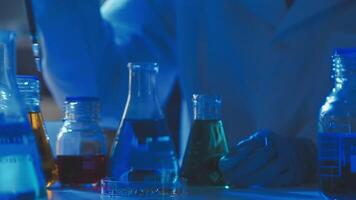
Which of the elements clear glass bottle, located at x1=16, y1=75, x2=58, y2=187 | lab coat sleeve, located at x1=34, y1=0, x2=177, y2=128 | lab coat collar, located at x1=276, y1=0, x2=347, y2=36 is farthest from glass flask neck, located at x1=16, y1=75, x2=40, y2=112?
lab coat collar, located at x1=276, y1=0, x2=347, y2=36

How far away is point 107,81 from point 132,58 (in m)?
0.09

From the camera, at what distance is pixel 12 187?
25.4 inches

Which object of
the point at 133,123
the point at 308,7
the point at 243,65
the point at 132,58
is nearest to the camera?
the point at 133,123

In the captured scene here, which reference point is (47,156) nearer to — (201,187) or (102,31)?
(201,187)

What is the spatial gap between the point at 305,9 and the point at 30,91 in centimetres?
65

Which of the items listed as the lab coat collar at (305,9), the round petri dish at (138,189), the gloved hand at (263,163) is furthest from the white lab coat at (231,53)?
the round petri dish at (138,189)

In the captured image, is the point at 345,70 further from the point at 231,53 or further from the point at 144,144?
the point at 231,53

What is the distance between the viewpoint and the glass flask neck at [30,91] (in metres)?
0.88

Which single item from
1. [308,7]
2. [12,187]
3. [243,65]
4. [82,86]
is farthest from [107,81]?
[12,187]

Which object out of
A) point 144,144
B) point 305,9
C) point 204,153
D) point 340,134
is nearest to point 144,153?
point 144,144

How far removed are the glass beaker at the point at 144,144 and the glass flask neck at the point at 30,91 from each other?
136mm

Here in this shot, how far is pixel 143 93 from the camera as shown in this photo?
0.88 meters

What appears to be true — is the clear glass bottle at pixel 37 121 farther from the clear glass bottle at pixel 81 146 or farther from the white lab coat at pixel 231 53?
the white lab coat at pixel 231 53

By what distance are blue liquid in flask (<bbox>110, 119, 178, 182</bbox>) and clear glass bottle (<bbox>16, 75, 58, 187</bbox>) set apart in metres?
0.11
